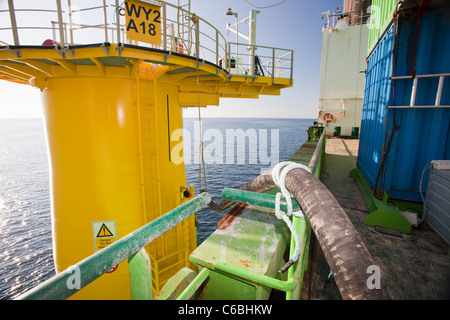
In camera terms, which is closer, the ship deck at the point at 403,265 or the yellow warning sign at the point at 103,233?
the ship deck at the point at 403,265

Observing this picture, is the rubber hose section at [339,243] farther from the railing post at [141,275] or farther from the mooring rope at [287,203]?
the railing post at [141,275]

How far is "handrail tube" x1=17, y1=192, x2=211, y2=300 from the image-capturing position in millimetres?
1044

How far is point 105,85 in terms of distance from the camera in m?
5.29

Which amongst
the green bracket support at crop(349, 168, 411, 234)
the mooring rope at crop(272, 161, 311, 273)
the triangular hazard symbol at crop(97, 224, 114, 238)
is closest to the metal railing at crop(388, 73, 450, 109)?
the green bracket support at crop(349, 168, 411, 234)

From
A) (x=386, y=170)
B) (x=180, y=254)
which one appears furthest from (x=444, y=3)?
(x=180, y=254)

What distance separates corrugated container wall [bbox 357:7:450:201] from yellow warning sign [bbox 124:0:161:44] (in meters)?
5.15

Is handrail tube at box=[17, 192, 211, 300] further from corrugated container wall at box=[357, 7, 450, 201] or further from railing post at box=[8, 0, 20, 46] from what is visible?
corrugated container wall at box=[357, 7, 450, 201]

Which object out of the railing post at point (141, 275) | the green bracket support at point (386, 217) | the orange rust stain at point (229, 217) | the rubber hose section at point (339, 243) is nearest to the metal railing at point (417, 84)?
the green bracket support at point (386, 217)

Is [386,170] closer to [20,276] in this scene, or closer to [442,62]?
[442,62]

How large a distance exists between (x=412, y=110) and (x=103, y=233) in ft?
26.0

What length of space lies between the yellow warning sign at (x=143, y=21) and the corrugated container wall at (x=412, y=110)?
5.15 metres

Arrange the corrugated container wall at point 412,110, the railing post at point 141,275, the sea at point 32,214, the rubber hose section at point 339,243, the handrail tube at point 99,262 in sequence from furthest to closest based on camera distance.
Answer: the sea at point 32,214
the corrugated container wall at point 412,110
the railing post at point 141,275
the rubber hose section at point 339,243
the handrail tube at point 99,262

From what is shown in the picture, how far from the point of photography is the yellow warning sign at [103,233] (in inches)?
218

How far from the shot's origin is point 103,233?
5.59 meters
